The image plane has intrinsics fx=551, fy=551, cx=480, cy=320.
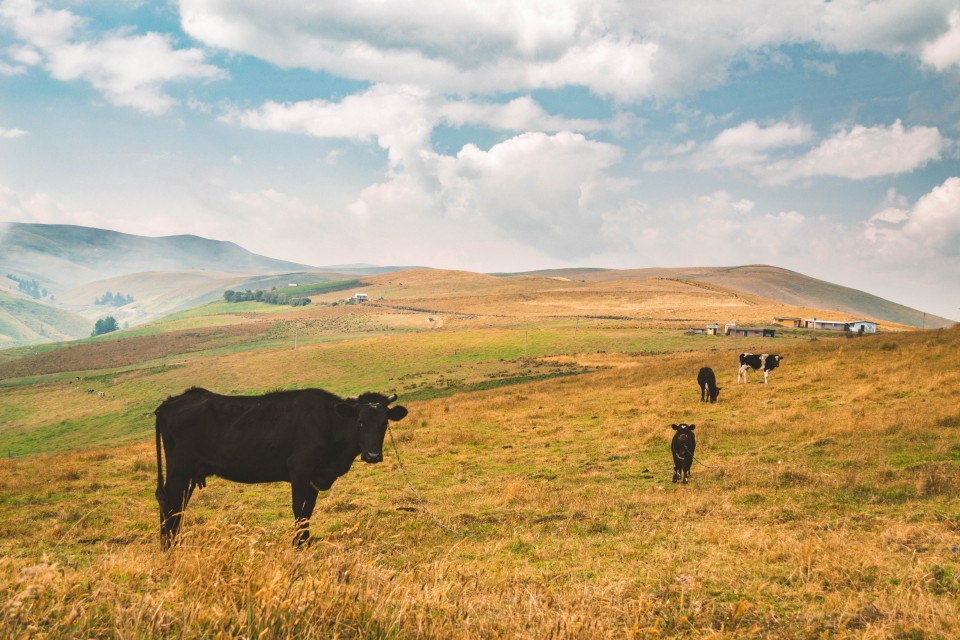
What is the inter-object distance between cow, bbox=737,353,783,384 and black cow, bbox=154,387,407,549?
1026 inches

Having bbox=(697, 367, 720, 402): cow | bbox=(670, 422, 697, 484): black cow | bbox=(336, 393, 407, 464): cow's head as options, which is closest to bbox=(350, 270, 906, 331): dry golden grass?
bbox=(697, 367, 720, 402): cow

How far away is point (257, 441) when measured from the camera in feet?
31.3

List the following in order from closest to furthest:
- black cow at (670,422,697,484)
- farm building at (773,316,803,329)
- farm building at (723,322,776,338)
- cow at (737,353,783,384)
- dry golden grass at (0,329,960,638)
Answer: dry golden grass at (0,329,960,638) → black cow at (670,422,697,484) → cow at (737,353,783,384) → farm building at (723,322,776,338) → farm building at (773,316,803,329)

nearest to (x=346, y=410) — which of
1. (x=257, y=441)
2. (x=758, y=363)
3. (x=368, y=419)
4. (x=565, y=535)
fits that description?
(x=368, y=419)

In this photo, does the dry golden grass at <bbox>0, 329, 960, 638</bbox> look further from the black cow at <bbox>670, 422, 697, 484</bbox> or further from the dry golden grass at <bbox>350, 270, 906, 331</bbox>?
the dry golden grass at <bbox>350, 270, 906, 331</bbox>

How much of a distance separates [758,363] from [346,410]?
2850 centimetres

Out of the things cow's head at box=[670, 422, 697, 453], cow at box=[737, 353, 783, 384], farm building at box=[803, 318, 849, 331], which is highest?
farm building at box=[803, 318, 849, 331]

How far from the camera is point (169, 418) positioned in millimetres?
9656

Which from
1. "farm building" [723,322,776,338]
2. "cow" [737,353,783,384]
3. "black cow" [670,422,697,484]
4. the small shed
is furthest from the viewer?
"farm building" [723,322,776,338]

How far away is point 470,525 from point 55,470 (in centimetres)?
1562

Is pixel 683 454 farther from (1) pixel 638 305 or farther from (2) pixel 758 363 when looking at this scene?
(1) pixel 638 305

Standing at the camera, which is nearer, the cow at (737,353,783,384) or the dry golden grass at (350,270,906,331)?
the cow at (737,353,783,384)

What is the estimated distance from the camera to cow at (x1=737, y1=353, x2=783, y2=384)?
1202 inches

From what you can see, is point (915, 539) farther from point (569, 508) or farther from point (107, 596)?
point (107, 596)
